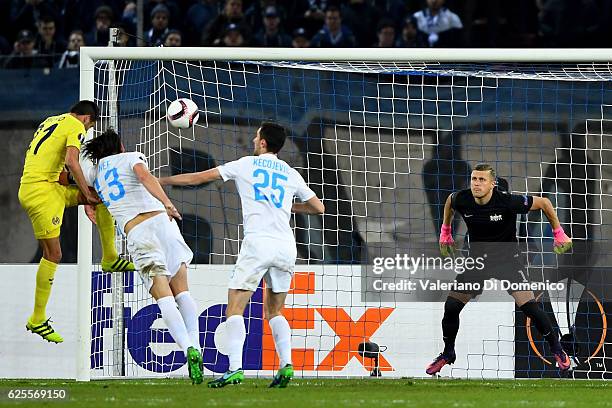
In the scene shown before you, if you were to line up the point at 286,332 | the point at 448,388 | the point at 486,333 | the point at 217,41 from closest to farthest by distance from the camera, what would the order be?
the point at 286,332
the point at 448,388
the point at 486,333
the point at 217,41

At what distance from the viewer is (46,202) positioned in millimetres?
10688

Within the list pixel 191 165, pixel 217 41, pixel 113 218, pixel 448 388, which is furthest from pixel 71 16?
pixel 448 388

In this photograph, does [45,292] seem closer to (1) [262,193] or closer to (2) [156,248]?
(2) [156,248]

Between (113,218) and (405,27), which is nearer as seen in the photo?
(113,218)

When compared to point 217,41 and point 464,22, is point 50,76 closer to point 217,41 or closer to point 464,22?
point 217,41

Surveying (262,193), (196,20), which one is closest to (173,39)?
(196,20)

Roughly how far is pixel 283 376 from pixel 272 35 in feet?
22.8

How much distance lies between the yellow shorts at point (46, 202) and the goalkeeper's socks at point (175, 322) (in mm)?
1492

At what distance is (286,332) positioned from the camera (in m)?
9.57

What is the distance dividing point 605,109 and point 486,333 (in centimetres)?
246

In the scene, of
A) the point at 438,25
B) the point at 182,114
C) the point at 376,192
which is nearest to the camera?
the point at 182,114

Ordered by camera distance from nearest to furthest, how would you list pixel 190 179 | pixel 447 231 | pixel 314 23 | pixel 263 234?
pixel 190 179, pixel 263 234, pixel 447 231, pixel 314 23

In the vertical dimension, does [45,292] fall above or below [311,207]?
below

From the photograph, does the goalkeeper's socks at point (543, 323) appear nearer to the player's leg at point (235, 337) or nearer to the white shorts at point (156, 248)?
the player's leg at point (235, 337)
